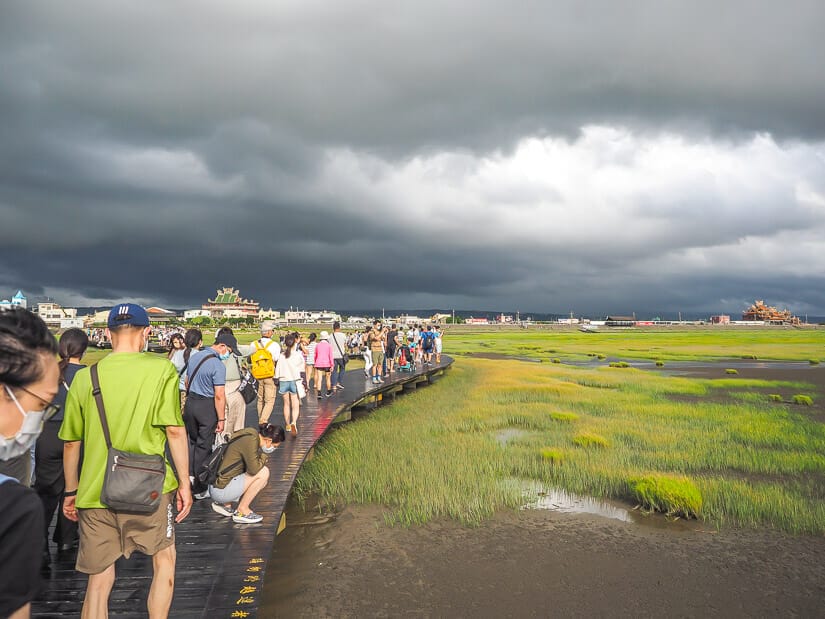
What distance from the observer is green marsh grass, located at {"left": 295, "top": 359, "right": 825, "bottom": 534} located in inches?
349

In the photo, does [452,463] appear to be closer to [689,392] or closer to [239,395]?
[239,395]

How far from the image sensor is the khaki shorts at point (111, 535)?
10.7ft

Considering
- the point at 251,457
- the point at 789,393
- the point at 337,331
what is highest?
the point at 337,331

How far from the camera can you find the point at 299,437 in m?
9.80

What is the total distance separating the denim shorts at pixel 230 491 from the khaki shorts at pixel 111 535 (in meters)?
2.54

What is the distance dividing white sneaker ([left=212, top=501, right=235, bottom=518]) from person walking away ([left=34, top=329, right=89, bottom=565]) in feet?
4.52

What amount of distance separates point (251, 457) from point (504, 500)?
4.95 m

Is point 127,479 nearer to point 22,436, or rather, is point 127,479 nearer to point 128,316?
point 128,316

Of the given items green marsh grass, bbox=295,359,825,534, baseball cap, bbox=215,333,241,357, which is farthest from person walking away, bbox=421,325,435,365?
baseball cap, bbox=215,333,241,357

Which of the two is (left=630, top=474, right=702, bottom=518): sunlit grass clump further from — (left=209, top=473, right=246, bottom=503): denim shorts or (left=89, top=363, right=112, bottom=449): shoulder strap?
(left=89, top=363, right=112, bottom=449): shoulder strap

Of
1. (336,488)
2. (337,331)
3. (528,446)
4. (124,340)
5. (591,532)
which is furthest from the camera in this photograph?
(337,331)

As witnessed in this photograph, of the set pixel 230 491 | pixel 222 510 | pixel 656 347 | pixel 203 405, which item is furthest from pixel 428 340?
pixel 656 347

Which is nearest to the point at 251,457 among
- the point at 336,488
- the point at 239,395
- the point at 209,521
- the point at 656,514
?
the point at 209,521

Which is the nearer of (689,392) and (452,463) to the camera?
(452,463)
